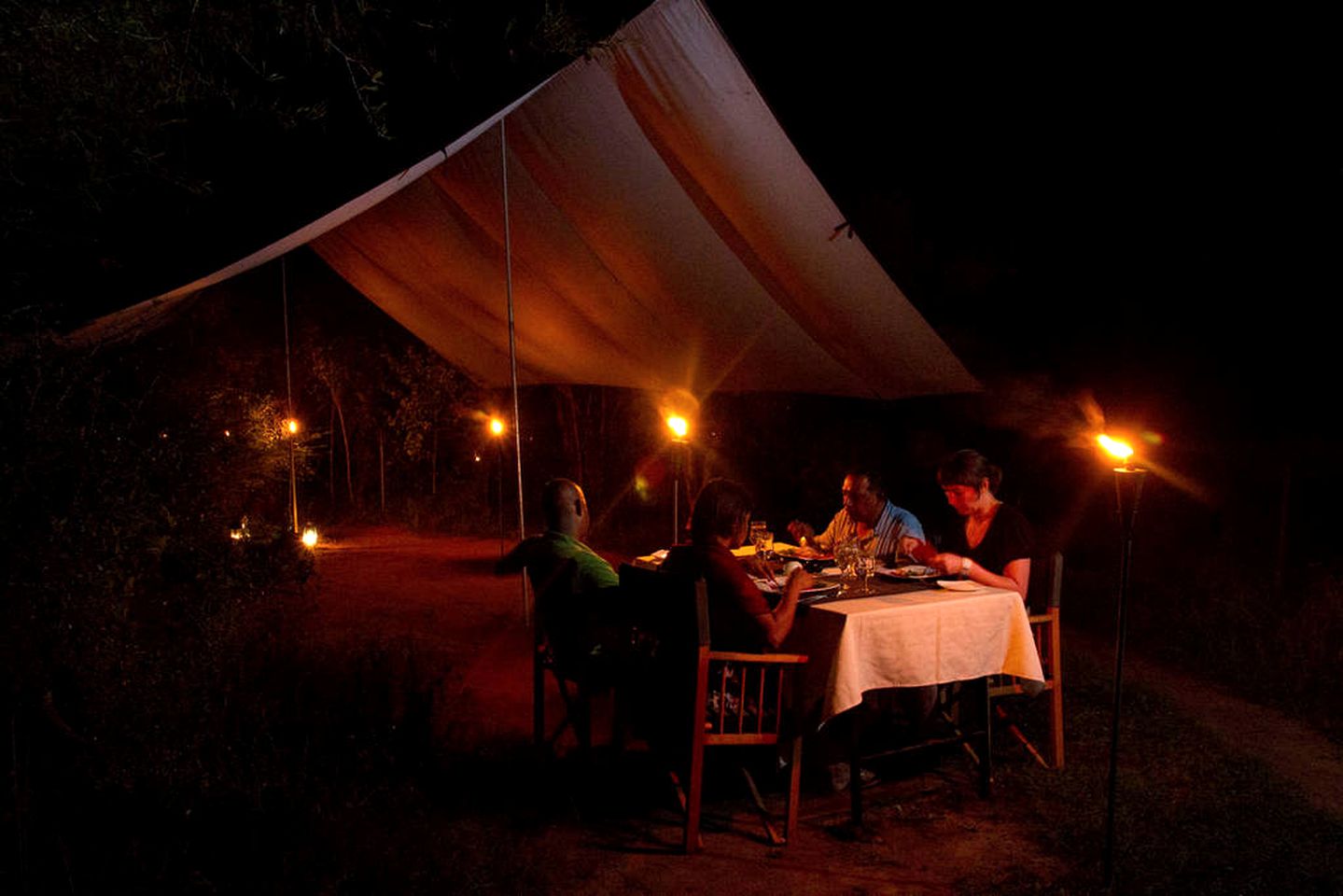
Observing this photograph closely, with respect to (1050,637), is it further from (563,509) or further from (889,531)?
(563,509)

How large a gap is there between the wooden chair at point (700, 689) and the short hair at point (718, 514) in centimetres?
21

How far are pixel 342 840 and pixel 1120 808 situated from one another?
8.02 ft

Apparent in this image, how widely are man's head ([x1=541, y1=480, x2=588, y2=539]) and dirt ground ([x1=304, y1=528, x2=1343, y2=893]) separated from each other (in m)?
0.66

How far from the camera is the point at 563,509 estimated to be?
333 cm

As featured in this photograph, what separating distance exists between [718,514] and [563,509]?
648mm

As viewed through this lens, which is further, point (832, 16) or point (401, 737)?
point (832, 16)

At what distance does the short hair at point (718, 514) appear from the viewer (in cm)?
297

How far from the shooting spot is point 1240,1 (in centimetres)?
566

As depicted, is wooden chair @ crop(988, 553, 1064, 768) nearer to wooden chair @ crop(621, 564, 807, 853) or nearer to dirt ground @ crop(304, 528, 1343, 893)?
dirt ground @ crop(304, 528, 1343, 893)

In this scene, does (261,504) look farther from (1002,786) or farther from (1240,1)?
(1240,1)

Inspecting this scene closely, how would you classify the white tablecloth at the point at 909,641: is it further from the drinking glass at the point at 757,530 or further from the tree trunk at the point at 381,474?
the tree trunk at the point at 381,474

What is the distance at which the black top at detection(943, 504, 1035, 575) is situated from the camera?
3.44 meters

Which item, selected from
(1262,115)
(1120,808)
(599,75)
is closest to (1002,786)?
(1120,808)

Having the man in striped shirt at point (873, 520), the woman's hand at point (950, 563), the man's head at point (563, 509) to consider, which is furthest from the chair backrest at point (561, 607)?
the man in striped shirt at point (873, 520)
